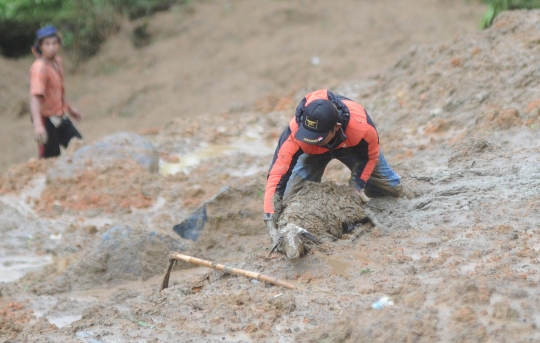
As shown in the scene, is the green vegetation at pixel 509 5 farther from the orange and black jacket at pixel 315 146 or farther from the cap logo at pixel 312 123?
the cap logo at pixel 312 123

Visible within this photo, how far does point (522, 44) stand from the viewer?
7.48m

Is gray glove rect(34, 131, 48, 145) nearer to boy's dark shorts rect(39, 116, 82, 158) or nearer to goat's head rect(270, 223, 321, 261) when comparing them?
boy's dark shorts rect(39, 116, 82, 158)

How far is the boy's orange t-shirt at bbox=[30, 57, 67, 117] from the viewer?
282 inches

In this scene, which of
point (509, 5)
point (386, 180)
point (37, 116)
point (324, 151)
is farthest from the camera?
point (509, 5)

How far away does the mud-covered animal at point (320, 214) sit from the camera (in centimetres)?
431

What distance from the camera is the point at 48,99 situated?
7359 millimetres

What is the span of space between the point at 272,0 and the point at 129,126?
4.10 m

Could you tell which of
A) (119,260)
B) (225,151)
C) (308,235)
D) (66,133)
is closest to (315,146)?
(308,235)

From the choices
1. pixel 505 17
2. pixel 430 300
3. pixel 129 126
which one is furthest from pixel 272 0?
pixel 430 300

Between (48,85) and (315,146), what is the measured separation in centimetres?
389

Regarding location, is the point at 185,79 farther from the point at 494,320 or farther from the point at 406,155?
the point at 494,320

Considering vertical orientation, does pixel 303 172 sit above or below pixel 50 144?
above

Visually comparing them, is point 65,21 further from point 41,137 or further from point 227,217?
point 227,217

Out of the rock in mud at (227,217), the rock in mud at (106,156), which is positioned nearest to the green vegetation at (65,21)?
the rock in mud at (106,156)
